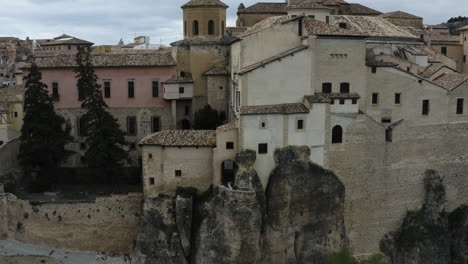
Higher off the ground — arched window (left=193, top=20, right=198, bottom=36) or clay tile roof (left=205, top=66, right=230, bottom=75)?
arched window (left=193, top=20, right=198, bottom=36)

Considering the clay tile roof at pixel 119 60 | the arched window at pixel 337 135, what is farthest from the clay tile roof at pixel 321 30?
the clay tile roof at pixel 119 60

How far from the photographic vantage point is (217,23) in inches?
1452

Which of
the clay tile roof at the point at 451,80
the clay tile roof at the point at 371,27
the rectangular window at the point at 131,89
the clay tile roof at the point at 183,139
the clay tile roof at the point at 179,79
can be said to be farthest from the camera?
the clay tile roof at the point at 371,27

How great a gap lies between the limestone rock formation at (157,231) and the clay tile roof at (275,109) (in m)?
6.07

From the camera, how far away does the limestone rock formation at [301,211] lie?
27.2m

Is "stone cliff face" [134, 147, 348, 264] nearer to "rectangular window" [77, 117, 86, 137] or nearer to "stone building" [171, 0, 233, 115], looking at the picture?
"stone building" [171, 0, 233, 115]

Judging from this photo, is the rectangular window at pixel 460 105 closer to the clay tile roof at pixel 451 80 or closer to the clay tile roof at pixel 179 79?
the clay tile roof at pixel 451 80

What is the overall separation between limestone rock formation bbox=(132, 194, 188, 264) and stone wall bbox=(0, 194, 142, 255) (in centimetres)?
159

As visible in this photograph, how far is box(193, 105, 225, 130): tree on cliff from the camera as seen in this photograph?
3450 centimetres

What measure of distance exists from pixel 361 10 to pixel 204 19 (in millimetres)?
20055

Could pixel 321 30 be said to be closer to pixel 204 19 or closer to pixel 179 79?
pixel 179 79

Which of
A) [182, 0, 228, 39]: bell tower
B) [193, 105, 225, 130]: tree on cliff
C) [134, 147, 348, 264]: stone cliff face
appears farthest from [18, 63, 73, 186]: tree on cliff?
[182, 0, 228, 39]: bell tower

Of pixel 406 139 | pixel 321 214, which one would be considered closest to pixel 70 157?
pixel 321 214

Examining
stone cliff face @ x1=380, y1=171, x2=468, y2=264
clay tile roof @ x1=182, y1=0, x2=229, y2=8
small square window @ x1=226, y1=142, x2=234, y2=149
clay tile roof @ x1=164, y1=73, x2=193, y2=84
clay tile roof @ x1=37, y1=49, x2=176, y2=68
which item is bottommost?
stone cliff face @ x1=380, y1=171, x2=468, y2=264
